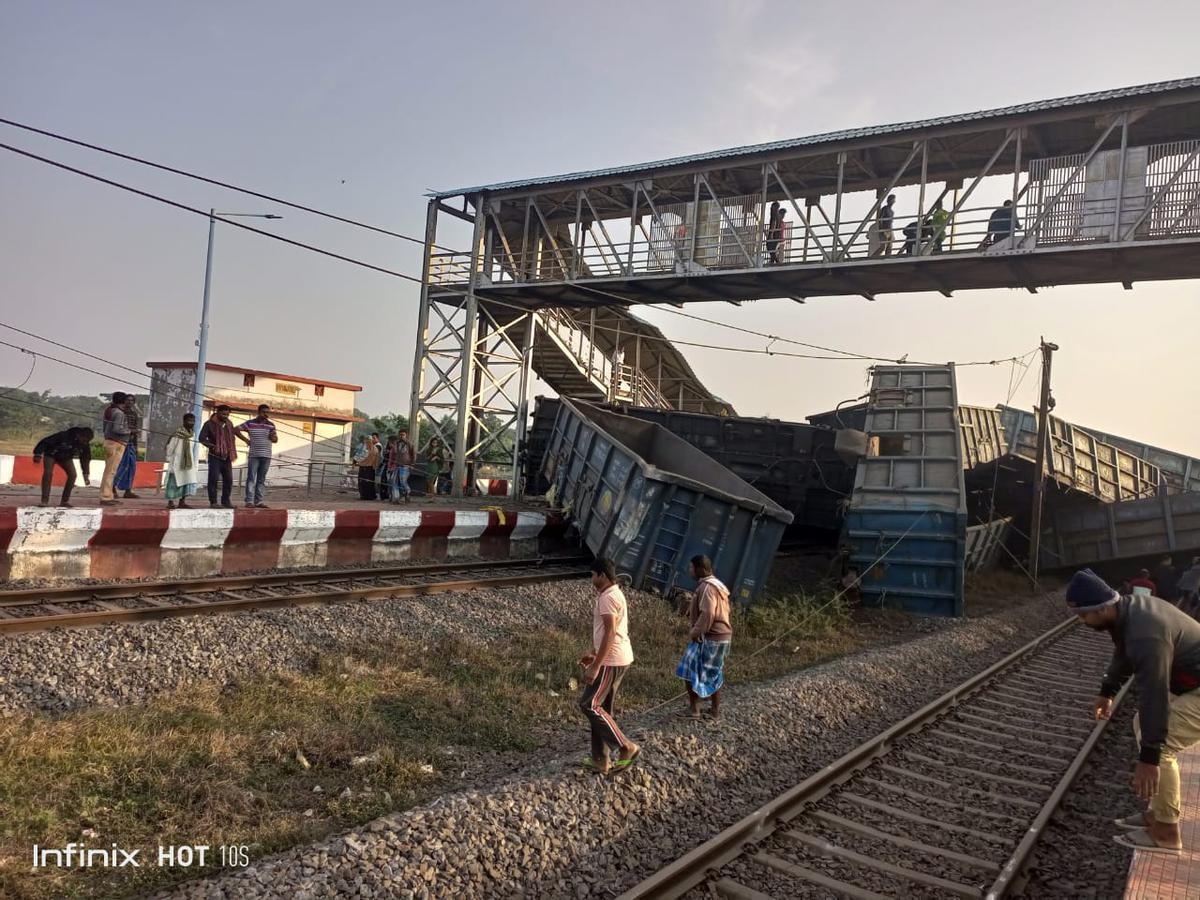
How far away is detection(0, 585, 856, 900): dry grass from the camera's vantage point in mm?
3871

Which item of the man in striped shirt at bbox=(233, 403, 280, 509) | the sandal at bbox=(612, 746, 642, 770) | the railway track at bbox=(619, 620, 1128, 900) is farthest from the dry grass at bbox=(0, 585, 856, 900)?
the man in striped shirt at bbox=(233, 403, 280, 509)

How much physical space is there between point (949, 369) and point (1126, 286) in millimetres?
3785

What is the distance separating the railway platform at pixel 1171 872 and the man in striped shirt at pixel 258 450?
1083cm

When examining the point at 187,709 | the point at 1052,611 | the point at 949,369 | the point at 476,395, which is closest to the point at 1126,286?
the point at 949,369

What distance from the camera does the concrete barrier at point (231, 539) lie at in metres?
8.37

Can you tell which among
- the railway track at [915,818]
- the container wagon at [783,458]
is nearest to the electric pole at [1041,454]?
the container wagon at [783,458]

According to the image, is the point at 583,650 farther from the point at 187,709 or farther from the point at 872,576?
the point at 872,576

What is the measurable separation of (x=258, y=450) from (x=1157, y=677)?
1112 centimetres

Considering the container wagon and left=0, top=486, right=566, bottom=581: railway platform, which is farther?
the container wagon

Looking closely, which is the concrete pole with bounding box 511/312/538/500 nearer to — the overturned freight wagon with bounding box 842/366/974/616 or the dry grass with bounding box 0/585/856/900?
the overturned freight wagon with bounding box 842/366/974/616

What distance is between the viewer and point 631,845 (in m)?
4.34

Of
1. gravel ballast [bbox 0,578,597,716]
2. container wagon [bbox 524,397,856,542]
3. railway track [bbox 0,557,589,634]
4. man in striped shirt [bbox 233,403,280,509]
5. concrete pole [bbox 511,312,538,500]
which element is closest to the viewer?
gravel ballast [bbox 0,578,597,716]

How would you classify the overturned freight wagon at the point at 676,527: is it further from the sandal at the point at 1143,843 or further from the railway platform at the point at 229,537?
the sandal at the point at 1143,843

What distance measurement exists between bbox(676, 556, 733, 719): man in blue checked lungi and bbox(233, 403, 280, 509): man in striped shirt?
7695 millimetres
